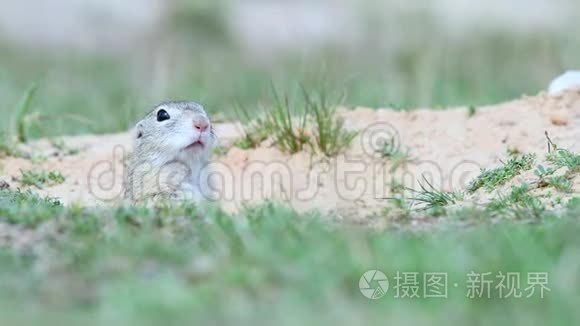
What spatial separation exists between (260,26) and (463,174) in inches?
340

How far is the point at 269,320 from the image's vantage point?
3.44 meters

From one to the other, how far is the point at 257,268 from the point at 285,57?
9.12m

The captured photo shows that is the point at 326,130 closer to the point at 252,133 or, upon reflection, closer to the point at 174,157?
the point at 252,133

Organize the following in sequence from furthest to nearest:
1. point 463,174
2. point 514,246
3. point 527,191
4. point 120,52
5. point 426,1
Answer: point 120,52 < point 426,1 < point 463,174 < point 527,191 < point 514,246

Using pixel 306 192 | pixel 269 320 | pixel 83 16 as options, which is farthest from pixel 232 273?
pixel 83 16

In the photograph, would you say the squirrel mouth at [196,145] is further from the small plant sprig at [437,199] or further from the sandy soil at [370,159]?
the small plant sprig at [437,199]

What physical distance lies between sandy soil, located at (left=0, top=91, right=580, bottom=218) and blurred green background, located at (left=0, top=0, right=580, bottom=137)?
0.48m

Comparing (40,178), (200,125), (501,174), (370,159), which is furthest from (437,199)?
(40,178)

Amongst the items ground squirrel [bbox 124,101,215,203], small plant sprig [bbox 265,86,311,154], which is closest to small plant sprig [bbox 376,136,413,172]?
small plant sprig [bbox 265,86,311,154]

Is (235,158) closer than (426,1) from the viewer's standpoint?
Yes

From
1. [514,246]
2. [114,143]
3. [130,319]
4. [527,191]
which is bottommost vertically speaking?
[130,319]

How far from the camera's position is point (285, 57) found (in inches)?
501

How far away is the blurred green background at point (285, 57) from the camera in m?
9.57

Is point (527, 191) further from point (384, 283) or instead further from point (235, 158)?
point (235, 158)
